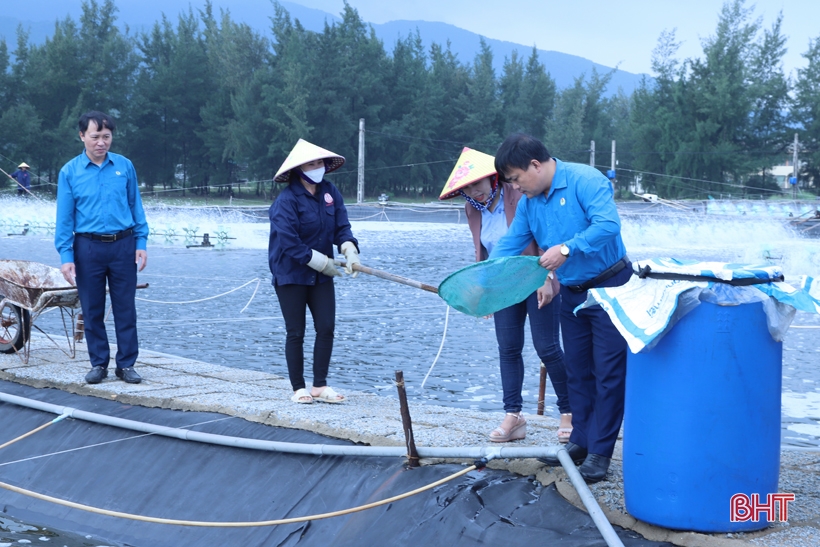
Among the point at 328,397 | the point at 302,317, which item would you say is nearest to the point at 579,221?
the point at 302,317

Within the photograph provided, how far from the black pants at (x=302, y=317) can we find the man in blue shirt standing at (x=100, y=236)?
1.41m

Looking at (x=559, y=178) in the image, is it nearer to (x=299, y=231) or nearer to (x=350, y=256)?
(x=350, y=256)

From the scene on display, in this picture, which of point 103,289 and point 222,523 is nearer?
point 222,523

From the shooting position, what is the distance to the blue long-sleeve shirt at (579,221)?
4.10 metres

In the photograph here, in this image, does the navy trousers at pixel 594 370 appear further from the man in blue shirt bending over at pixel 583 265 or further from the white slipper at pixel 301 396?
the white slipper at pixel 301 396

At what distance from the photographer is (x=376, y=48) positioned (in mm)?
69250

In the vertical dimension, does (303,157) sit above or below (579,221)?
above

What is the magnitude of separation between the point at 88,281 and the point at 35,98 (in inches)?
2398

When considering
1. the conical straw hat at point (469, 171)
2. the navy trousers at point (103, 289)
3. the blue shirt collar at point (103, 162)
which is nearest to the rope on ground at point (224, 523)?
the navy trousers at point (103, 289)

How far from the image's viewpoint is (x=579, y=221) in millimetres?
4281

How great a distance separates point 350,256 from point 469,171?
1.14m

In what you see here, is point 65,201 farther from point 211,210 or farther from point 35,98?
point 35,98

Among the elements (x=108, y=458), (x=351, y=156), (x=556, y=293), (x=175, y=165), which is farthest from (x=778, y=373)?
(x=175, y=165)
